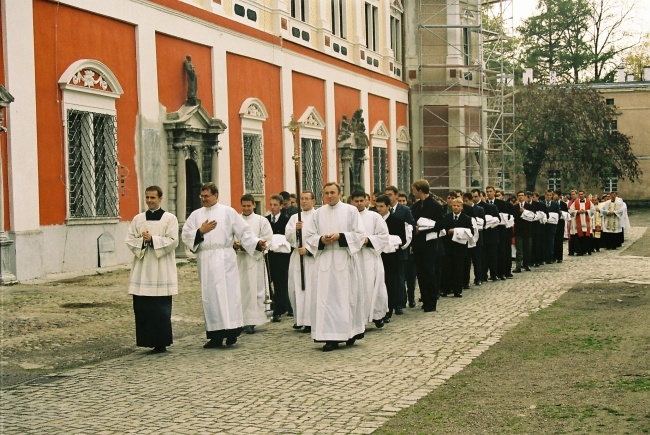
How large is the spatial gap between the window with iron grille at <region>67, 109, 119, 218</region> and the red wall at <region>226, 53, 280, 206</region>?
5.40m

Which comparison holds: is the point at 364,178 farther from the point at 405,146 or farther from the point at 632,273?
the point at 632,273

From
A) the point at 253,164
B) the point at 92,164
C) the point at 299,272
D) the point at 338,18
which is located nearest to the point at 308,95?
the point at 338,18

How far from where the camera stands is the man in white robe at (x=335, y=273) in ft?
36.3

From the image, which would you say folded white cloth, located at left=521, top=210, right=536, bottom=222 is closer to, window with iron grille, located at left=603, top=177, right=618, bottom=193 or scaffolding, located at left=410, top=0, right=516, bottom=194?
scaffolding, located at left=410, top=0, right=516, bottom=194

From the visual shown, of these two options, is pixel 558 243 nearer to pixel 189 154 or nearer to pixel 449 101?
pixel 189 154

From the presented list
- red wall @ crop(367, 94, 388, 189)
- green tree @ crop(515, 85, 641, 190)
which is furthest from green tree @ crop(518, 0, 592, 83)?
red wall @ crop(367, 94, 388, 189)

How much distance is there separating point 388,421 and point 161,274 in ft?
14.5

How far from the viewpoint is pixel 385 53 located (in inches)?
1479

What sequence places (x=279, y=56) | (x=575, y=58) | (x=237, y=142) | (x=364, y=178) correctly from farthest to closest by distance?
(x=575, y=58) → (x=364, y=178) → (x=279, y=56) → (x=237, y=142)

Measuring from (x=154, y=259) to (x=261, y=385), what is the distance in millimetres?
2777

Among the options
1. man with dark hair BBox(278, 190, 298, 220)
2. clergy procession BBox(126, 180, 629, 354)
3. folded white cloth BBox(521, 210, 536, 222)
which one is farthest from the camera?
folded white cloth BBox(521, 210, 536, 222)

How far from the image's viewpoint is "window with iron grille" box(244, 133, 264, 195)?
2606 centimetres

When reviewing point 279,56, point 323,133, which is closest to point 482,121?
point 323,133

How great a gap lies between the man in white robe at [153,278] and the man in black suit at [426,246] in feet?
15.7
